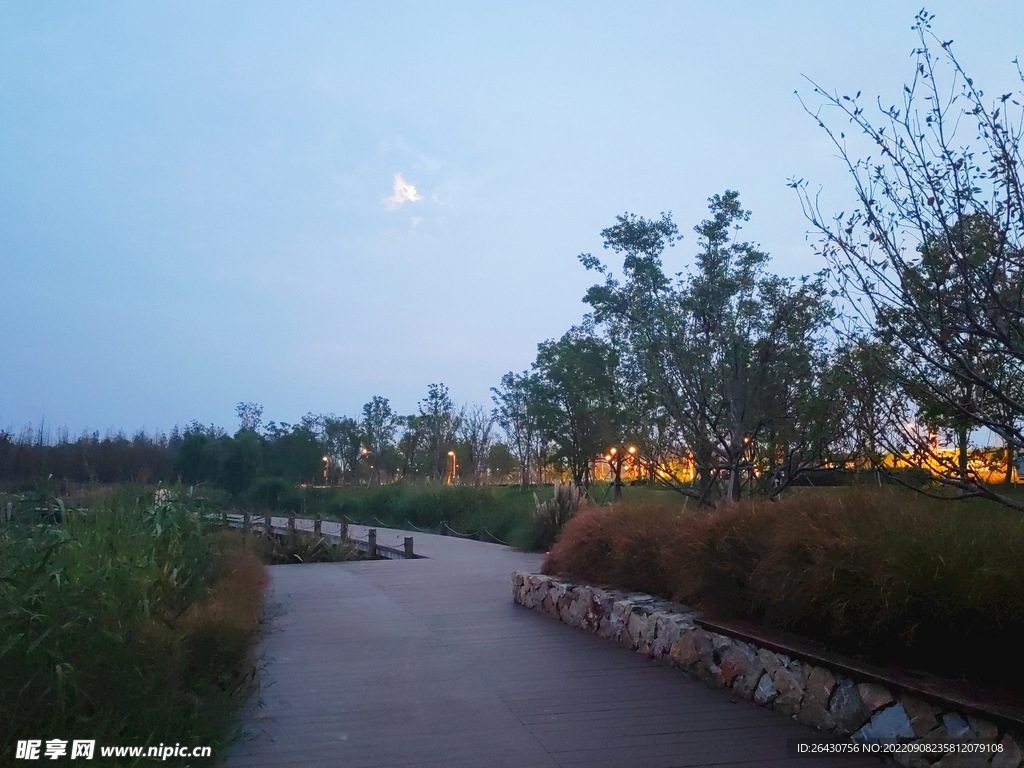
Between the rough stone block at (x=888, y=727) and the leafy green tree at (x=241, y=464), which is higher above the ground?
the leafy green tree at (x=241, y=464)

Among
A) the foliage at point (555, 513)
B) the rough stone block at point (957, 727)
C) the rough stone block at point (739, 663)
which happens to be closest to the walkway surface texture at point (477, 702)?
the rough stone block at point (739, 663)

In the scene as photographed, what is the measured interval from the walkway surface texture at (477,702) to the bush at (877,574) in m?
0.73

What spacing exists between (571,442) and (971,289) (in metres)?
31.6

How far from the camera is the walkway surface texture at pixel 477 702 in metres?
5.25

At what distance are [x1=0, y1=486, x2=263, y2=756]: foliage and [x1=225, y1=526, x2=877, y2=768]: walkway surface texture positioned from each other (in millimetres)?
450

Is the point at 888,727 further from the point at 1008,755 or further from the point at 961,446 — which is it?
the point at 961,446

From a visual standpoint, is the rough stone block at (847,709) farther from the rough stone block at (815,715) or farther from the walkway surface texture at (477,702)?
the walkway surface texture at (477,702)

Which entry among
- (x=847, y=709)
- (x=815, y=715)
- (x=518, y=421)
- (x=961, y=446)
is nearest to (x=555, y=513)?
(x=961, y=446)

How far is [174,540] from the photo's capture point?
28.6ft

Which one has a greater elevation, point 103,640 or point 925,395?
point 925,395

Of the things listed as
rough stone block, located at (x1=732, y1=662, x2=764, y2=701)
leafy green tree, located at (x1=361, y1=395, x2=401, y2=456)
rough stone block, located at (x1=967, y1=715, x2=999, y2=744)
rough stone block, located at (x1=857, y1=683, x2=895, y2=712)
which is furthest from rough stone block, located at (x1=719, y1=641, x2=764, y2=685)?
leafy green tree, located at (x1=361, y1=395, x2=401, y2=456)

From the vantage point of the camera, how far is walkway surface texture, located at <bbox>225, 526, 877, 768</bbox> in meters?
5.25

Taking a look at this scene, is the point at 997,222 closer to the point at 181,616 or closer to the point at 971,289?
the point at 971,289

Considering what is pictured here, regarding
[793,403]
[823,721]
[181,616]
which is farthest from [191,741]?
[793,403]
